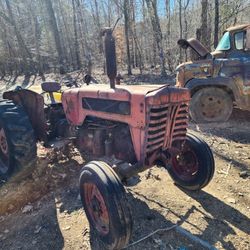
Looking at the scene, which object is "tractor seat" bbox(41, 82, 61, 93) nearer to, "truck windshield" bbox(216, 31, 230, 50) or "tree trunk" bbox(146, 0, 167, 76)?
"truck windshield" bbox(216, 31, 230, 50)

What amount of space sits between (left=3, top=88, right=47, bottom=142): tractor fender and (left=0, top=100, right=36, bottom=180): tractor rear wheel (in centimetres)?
28

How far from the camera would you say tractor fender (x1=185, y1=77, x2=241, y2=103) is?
20.4 feet

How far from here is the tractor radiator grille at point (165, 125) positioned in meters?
2.85

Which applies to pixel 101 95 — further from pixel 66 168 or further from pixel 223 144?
pixel 223 144

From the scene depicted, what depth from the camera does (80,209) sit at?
350 centimetres

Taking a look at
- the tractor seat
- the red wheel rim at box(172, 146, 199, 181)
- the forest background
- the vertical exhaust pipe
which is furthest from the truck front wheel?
the forest background

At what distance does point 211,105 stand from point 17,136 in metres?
4.63

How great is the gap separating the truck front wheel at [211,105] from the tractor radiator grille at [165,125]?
367 centimetres

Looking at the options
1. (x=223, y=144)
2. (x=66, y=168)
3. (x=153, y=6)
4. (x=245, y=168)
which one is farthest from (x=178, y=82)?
(x=153, y=6)

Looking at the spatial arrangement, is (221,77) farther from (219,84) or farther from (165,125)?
(165,125)

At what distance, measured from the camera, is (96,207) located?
9.51 ft

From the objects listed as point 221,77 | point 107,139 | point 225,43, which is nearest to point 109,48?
point 107,139

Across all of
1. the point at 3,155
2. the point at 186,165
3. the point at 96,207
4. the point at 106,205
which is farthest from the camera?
the point at 3,155

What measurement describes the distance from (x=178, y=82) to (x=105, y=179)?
16.4 feet
